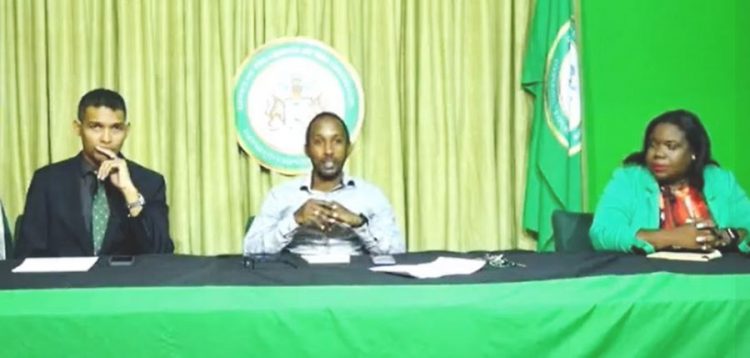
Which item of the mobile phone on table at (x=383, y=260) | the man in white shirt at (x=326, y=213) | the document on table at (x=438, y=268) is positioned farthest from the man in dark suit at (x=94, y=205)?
the document on table at (x=438, y=268)

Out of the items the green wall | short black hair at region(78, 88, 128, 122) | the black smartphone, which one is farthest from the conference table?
the green wall

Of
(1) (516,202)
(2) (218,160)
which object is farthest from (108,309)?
(1) (516,202)

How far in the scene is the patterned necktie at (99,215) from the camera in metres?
3.23

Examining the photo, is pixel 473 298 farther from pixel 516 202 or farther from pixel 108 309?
pixel 516 202

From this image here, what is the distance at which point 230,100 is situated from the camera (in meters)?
3.92

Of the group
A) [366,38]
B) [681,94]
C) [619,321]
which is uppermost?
[366,38]

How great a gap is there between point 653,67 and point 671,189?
104 cm

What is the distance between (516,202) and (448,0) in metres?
1.02

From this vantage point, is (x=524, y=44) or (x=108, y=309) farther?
(x=524, y=44)

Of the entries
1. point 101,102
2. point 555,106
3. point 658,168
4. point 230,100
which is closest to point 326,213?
point 101,102

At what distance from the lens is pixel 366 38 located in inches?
158

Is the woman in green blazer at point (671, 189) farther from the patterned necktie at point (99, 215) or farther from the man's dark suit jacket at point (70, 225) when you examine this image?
the patterned necktie at point (99, 215)

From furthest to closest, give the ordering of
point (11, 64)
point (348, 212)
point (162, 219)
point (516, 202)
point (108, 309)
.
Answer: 1. point (516, 202)
2. point (11, 64)
3. point (162, 219)
4. point (348, 212)
5. point (108, 309)

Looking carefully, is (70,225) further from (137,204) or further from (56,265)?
(56,265)
